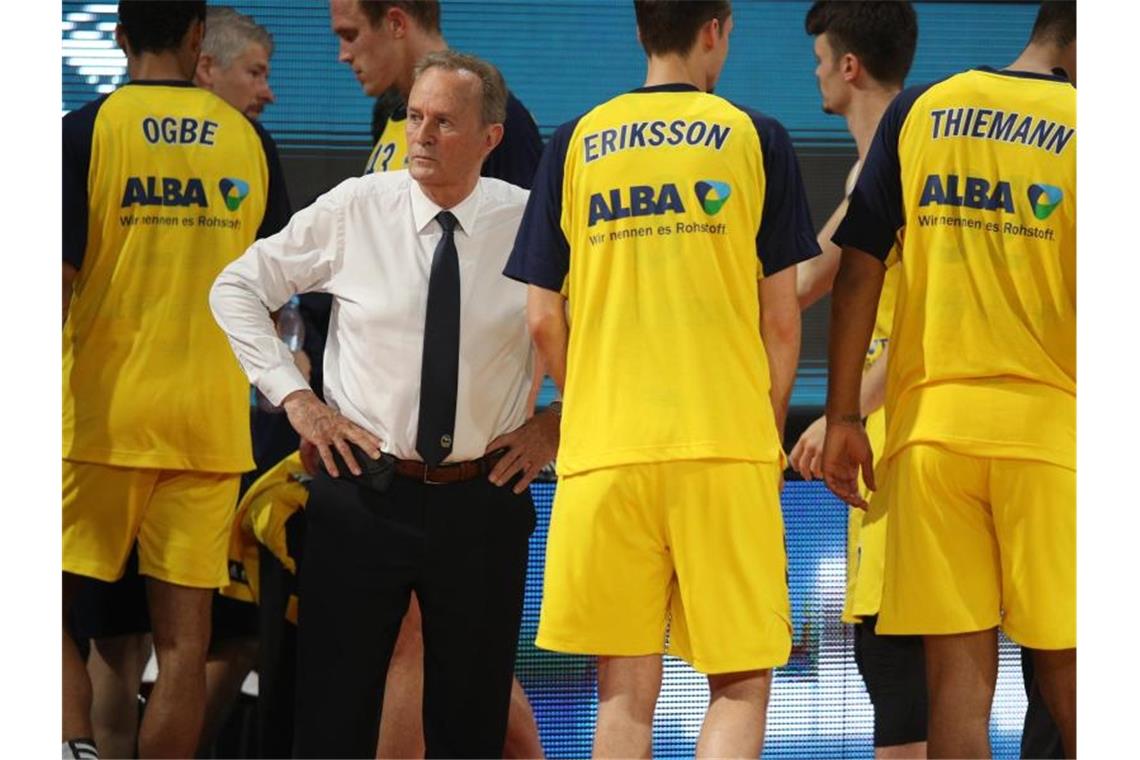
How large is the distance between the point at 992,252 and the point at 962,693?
111cm

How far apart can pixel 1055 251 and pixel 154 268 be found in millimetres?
2387

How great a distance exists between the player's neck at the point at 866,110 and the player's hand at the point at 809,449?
2.61 feet

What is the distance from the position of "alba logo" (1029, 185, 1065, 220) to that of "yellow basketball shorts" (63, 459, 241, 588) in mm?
2344

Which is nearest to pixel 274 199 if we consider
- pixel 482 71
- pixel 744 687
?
pixel 482 71

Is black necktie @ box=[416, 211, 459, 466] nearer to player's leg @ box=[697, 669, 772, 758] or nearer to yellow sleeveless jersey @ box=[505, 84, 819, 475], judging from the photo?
yellow sleeveless jersey @ box=[505, 84, 819, 475]

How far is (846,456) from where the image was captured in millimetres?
4512

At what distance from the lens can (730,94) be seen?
16.8 ft

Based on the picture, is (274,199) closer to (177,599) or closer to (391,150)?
(391,150)

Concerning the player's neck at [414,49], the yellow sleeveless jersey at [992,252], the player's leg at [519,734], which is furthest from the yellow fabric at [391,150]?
the player's leg at [519,734]

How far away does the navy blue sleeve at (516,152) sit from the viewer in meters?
4.65

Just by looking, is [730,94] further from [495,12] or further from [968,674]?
[968,674]

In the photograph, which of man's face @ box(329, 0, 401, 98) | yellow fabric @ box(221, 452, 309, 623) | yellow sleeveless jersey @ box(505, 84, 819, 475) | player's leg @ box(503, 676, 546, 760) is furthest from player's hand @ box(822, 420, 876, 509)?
man's face @ box(329, 0, 401, 98)

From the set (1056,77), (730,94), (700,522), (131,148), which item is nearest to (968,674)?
(700,522)

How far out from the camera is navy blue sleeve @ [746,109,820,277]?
421cm
